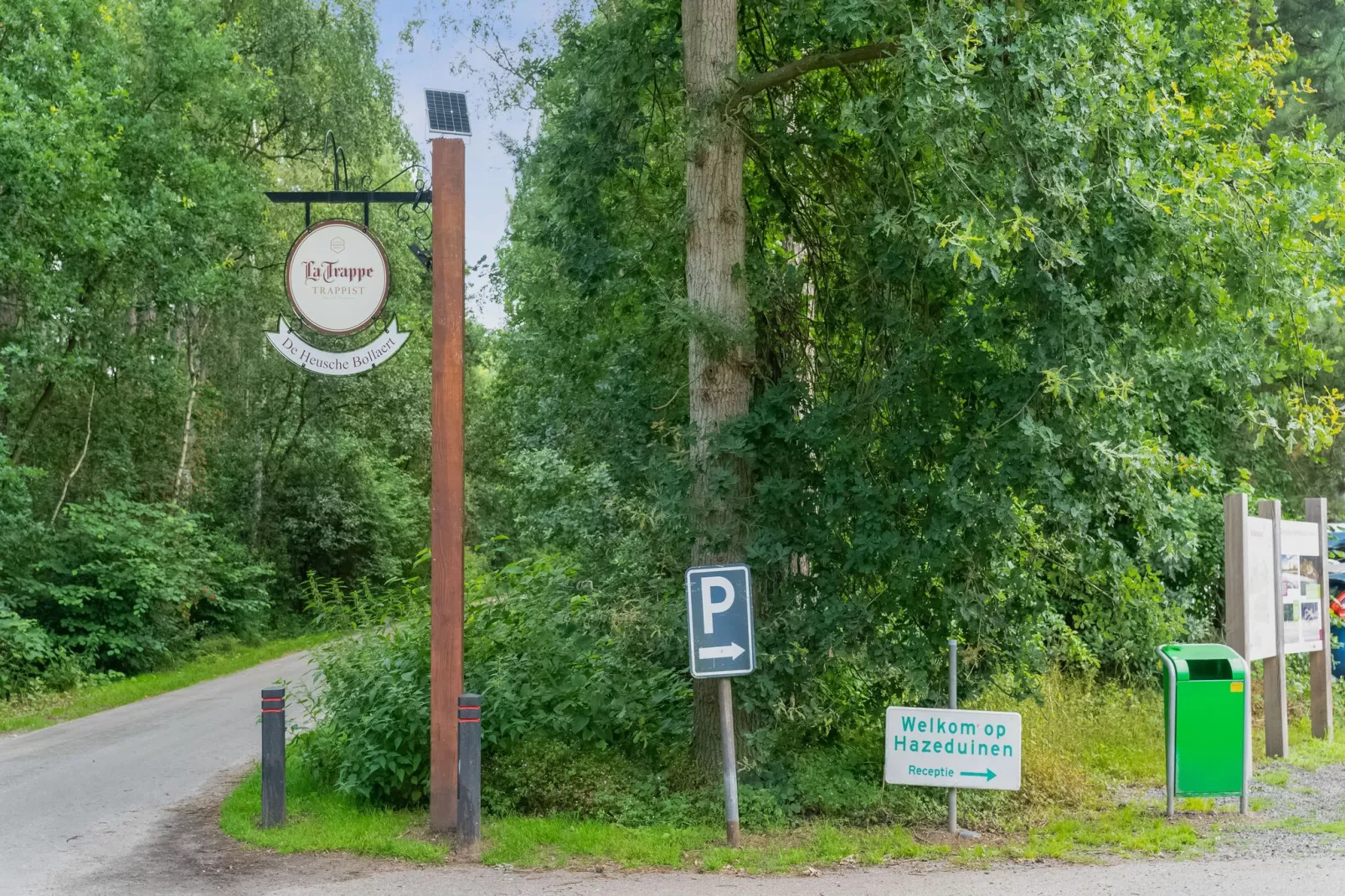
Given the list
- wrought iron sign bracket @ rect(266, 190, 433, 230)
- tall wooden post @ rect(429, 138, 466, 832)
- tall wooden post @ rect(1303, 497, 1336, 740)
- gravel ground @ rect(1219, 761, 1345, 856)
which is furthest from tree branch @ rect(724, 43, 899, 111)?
tall wooden post @ rect(1303, 497, 1336, 740)

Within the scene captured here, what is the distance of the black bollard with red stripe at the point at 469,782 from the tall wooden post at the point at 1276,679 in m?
7.80

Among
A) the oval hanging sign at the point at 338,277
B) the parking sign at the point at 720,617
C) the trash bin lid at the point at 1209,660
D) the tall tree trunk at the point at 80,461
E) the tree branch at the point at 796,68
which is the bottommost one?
the trash bin lid at the point at 1209,660

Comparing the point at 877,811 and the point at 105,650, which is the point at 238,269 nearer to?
the point at 105,650

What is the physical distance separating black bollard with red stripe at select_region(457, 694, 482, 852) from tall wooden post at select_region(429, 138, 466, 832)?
0.39 m

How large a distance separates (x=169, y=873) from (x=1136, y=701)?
1001 centimetres

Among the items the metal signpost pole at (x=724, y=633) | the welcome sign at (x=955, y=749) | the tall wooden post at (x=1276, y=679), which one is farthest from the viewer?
the tall wooden post at (x=1276, y=679)

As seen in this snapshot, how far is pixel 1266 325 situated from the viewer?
884 cm

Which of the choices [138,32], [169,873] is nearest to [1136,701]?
[169,873]

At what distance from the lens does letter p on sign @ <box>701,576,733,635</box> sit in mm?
8328

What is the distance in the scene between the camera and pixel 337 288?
364 inches

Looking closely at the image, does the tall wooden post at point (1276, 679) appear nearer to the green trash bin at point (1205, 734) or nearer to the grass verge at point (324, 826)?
the green trash bin at point (1205, 734)

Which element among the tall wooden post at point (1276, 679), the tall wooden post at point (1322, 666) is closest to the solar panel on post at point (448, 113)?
the tall wooden post at point (1276, 679)

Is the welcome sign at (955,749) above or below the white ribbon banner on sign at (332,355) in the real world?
below

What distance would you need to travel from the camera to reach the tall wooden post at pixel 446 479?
28.8 ft
